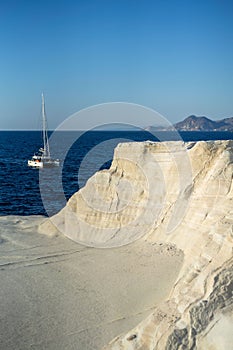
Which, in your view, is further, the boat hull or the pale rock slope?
the boat hull

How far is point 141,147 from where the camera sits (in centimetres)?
1377

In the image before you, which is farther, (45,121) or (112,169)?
(45,121)

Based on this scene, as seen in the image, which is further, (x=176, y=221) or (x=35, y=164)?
(x=35, y=164)

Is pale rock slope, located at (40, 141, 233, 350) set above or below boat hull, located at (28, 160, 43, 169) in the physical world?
above

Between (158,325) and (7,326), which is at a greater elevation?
(158,325)

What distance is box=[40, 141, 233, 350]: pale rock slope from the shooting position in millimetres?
6516

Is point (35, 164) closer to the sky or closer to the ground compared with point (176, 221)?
closer to the ground

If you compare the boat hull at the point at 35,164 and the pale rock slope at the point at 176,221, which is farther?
the boat hull at the point at 35,164

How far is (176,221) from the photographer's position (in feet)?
38.7

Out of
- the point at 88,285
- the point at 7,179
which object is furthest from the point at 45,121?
the point at 88,285

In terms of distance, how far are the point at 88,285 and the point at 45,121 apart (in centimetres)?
3672

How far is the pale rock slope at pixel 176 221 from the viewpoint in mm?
6516

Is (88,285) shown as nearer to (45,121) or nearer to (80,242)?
(80,242)

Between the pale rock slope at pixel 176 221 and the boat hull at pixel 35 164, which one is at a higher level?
the pale rock slope at pixel 176 221
